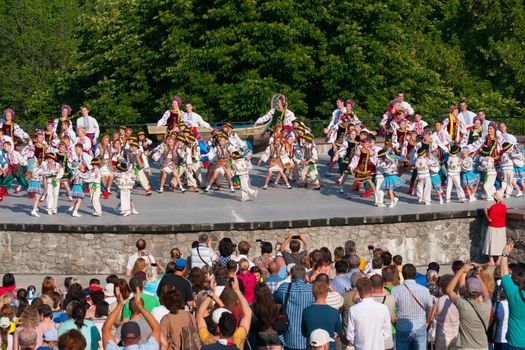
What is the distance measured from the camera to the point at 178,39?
127 ft

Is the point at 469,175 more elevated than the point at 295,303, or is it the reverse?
the point at 469,175

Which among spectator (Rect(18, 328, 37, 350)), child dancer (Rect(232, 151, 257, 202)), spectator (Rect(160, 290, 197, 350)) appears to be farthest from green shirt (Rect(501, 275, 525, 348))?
child dancer (Rect(232, 151, 257, 202))

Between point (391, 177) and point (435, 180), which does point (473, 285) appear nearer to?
point (391, 177)

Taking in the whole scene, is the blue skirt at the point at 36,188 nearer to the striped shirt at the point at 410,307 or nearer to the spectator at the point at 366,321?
the striped shirt at the point at 410,307

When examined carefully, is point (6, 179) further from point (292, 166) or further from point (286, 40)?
point (286, 40)

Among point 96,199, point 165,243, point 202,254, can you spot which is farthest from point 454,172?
point 202,254

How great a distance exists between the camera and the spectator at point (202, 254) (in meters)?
17.9

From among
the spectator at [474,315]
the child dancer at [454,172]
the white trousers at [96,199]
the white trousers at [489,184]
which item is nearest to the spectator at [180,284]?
the spectator at [474,315]

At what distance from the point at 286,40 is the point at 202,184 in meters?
9.56

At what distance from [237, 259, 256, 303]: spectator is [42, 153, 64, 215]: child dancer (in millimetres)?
10967

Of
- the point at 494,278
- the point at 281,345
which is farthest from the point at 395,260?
the point at 281,345

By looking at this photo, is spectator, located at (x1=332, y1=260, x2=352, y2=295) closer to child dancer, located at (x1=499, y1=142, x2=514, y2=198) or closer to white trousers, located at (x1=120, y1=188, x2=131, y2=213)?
white trousers, located at (x1=120, y1=188, x2=131, y2=213)

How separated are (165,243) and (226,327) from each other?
12.6 m

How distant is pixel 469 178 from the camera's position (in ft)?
86.8
